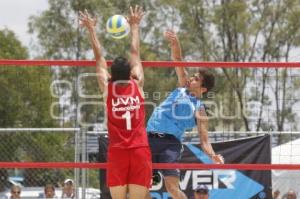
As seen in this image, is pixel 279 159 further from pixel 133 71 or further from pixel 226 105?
pixel 133 71

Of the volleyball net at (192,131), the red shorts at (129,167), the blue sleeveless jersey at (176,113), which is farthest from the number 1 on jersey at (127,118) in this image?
the blue sleeveless jersey at (176,113)

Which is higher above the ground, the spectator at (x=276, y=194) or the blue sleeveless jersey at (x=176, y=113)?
the blue sleeveless jersey at (x=176, y=113)

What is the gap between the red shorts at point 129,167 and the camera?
911 centimetres

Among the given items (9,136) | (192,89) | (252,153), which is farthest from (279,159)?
(9,136)

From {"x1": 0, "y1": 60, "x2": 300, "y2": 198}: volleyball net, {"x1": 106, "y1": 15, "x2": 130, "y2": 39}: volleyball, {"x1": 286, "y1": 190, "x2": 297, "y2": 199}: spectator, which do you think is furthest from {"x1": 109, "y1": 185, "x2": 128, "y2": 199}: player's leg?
{"x1": 286, "y1": 190, "x2": 297, "y2": 199}: spectator

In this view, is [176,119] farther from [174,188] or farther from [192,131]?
[192,131]

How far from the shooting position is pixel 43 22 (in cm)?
3712

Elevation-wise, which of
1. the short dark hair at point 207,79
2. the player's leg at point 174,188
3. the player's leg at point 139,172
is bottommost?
the player's leg at point 174,188

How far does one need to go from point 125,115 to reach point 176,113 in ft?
4.61

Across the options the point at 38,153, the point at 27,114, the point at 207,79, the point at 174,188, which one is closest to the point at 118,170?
the point at 174,188

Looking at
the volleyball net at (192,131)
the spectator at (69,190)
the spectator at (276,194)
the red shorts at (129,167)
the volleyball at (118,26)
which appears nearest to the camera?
the red shorts at (129,167)

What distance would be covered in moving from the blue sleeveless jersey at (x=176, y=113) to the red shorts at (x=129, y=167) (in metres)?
1.37

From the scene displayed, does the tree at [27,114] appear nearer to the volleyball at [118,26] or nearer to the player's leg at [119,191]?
the volleyball at [118,26]

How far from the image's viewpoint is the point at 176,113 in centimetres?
1044
